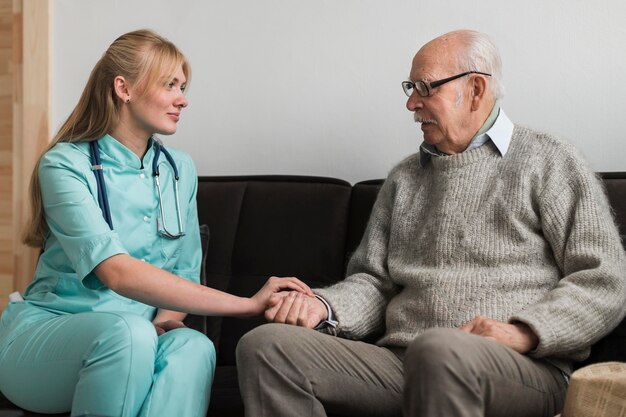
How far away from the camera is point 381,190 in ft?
7.58

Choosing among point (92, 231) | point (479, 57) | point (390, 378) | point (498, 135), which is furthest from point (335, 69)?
point (390, 378)

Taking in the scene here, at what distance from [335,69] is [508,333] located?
1.27m

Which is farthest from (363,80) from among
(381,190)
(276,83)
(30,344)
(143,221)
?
(30,344)

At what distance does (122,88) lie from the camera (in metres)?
2.19

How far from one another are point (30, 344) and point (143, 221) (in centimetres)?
42

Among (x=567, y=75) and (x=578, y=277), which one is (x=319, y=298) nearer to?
(x=578, y=277)

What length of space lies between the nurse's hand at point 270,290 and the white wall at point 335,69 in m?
0.74

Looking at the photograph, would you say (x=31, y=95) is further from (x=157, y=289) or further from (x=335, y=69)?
(x=157, y=289)

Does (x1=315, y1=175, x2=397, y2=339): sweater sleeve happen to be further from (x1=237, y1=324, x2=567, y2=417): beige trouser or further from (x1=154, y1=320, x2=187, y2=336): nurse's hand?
(x1=154, y1=320, x2=187, y2=336): nurse's hand

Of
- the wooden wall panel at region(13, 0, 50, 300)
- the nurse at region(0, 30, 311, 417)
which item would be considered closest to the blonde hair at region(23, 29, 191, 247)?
the nurse at region(0, 30, 311, 417)

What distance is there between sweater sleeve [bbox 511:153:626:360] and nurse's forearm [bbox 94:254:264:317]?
0.68 meters

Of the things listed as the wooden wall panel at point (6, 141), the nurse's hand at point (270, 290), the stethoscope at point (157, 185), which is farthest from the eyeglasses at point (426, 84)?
the wooden wall panel at point (6, 141)

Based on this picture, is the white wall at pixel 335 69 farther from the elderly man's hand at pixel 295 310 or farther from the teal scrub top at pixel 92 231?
the elderly man's hand at pixel 295 310

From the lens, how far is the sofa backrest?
7.97 ft
